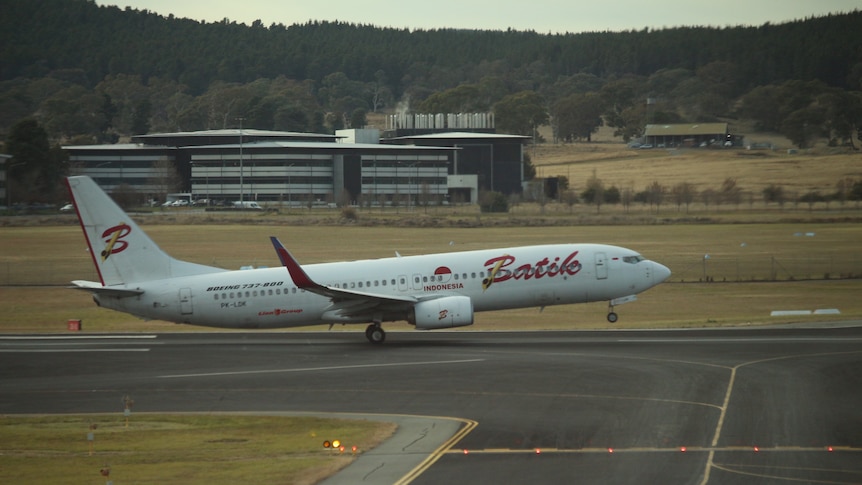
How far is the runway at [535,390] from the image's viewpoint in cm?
2402

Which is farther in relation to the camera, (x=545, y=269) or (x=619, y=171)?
(x=619, y=171)

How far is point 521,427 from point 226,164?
138 meters

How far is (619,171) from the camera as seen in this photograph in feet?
584

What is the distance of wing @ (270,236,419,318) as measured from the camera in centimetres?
4197

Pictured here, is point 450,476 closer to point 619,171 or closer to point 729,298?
point 729,298

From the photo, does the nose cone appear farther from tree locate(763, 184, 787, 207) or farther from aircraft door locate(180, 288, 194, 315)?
tree locate(763, 184, 787, 207)

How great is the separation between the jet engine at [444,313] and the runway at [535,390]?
3.35 feet

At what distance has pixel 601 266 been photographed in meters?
46.5

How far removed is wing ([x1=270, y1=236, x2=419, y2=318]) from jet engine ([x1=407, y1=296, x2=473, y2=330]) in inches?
32.6

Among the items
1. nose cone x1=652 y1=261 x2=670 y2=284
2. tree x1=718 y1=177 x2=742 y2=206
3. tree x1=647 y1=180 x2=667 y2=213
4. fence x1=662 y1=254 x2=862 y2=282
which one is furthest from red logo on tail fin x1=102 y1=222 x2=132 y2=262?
tree x1=718 y1=177 x2=742 y2=206

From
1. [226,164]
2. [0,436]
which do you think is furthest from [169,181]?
[0,436]

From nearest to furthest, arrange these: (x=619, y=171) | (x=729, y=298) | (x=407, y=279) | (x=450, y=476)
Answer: (x=450, y=476)
(x=407, y=279)
(x=729, y=298)
(x=619, y=171)

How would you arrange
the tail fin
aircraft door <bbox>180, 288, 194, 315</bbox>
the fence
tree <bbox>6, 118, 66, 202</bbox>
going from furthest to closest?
tree <bbox>6, 118, 66, 202</bbox>, the fence, aircraft door <bbox>180, 288, 194, 315</bbox>, the tail fin

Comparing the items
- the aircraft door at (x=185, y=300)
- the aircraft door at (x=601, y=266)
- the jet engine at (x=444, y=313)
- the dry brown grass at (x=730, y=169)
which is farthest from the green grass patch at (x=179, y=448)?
the dry brown grass at (x=730, y=169)
